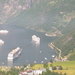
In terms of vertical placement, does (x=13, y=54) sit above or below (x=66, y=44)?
below

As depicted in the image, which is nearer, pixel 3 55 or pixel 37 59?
pixel 37 59

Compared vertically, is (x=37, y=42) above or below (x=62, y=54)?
above

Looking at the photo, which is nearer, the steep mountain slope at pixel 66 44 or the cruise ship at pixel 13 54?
the cruise ship at pixel 13 54

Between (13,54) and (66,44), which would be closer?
(13,54)

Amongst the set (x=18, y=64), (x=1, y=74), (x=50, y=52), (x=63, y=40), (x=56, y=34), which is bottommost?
(x=1, y=74)

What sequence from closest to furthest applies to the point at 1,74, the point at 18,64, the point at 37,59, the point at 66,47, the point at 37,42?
the point at 1,74 → the point at 18,64 → the point at 37,59 → the point at 66,47 → the point at 37,42

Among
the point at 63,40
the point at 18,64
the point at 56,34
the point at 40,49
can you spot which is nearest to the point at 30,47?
the point at 40,49

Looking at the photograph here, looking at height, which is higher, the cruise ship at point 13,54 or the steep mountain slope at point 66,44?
the steep mountain slope at point 66,44

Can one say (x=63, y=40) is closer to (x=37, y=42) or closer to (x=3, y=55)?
(x=37, y=42)

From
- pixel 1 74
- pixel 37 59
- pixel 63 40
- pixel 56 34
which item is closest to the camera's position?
pixel 1 74

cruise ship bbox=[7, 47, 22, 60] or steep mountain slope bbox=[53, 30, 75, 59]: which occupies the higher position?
steep mountain slope bbox=[53, 30, 75, 59]

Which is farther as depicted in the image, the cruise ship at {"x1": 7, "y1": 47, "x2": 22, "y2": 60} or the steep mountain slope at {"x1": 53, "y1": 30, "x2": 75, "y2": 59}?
the steep mountain slope at {"x1": 53, "y1": 30, "x2": 75, "y2": 59}
